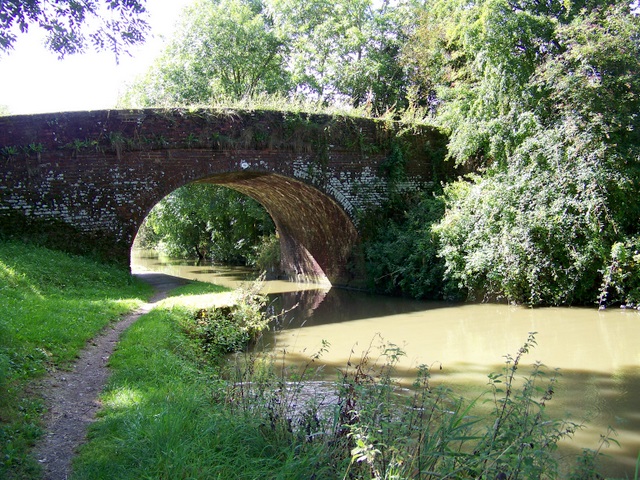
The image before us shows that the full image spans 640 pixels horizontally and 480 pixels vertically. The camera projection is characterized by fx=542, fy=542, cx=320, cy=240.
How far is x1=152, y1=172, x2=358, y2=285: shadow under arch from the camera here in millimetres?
15984

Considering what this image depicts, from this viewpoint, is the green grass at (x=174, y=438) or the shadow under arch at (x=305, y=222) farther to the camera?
the shadow under arch at (x=305, y=222)

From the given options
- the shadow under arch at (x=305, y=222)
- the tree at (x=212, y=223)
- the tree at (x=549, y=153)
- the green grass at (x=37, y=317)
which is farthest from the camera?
the tree at (x=212, y=223)

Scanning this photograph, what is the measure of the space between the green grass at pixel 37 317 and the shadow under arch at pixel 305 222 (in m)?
4.39

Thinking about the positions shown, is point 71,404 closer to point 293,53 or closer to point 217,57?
point 217,57

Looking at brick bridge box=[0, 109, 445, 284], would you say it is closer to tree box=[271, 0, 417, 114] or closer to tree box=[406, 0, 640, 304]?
tree box=[406, 0, 640, 304]

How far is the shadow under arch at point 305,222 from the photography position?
52.4 ft

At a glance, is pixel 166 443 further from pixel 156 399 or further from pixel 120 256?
pixel 120 256

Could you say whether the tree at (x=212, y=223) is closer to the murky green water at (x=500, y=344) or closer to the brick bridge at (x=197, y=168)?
the brick bridge at (x=197, y=168)

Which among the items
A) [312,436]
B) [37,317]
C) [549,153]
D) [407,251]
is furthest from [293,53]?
[312,436]

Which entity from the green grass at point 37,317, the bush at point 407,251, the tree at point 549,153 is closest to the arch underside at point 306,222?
the bush at point 407,251

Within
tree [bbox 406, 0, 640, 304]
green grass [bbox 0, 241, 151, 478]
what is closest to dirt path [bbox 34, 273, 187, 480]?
green grass [bbox 0, 241, 151, 478]

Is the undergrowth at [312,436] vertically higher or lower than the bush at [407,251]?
lower

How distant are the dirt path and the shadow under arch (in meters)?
8.73

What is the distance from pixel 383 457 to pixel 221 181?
46.3ft
